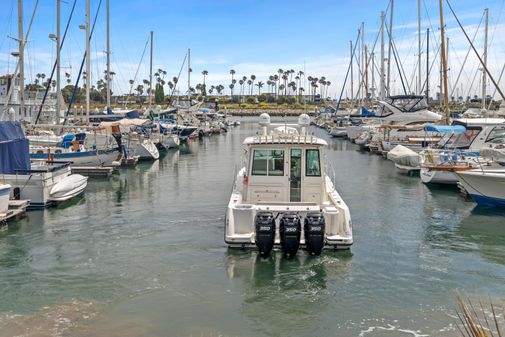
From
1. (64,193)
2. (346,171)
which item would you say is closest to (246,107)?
(346,171)

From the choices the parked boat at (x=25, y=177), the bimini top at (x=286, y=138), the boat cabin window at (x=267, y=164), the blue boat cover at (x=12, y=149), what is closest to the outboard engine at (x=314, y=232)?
the boat cabin window at (x=267, y=164)

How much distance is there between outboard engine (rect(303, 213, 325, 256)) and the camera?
11.9m

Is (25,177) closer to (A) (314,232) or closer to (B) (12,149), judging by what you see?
(B) (12,149)

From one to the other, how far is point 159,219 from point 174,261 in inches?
210

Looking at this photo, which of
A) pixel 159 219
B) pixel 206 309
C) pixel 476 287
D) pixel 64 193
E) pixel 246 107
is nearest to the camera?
pixel 206 309

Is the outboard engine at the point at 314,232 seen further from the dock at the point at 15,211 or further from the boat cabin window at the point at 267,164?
the dock at the point at 15,211

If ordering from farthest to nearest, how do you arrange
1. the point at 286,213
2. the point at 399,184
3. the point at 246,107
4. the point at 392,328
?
the point at 246,107 → the point at 399,184 → the point at 286,213 → the point at 392,328

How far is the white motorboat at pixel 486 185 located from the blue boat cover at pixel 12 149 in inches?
718

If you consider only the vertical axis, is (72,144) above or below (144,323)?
above

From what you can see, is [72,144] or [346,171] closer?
[72,144]

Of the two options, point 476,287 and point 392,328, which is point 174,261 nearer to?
point 392,328

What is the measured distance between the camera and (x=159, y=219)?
18344mm

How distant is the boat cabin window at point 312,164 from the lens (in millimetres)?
→ 14125

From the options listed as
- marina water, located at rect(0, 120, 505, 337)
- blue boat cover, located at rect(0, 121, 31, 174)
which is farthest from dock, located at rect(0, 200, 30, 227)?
blue boat cover, located at rect(0, 121, 31, 174)
